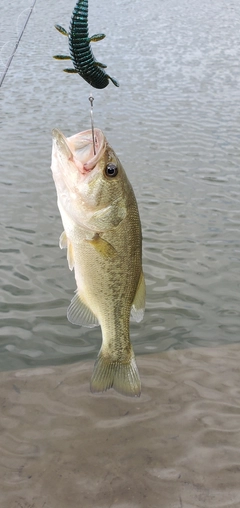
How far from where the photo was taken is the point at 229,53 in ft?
57.2

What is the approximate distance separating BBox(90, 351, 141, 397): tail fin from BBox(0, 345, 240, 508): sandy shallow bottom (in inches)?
32.0

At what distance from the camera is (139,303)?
11.5 ft

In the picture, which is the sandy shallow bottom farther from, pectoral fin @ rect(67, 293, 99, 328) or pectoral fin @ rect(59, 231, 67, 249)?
pectoral fin @ rect(59, 231, 67, 249)

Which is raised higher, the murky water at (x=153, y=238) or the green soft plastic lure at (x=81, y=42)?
the green soft plastic lure at (x=81, y=42)

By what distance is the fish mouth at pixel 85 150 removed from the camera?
9.75 feet

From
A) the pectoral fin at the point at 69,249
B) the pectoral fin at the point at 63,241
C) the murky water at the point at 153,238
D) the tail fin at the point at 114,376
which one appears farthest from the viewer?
the murky water at the point at 153,238

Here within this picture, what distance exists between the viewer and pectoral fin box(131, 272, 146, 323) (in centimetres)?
348

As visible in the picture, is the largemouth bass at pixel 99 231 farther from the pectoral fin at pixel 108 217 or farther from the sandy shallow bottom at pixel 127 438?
the sandy shallow bottom at pixel 127 438

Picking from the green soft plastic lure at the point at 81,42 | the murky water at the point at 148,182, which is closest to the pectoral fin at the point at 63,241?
the green soft plastic lure at the point at 81,42

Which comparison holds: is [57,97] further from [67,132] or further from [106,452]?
[106,452]

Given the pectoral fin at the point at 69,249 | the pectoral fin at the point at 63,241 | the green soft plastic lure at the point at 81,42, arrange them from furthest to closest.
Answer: the pectoral fin at the point at 63,241
the pectoral fin at the point at 69,249
the green soft plastic lure at the point at 81,42

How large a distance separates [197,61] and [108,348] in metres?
14.4

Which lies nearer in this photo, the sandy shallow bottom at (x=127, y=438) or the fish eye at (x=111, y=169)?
the fish eye at (x=111, y=169)

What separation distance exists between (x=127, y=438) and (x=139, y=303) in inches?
55.2
